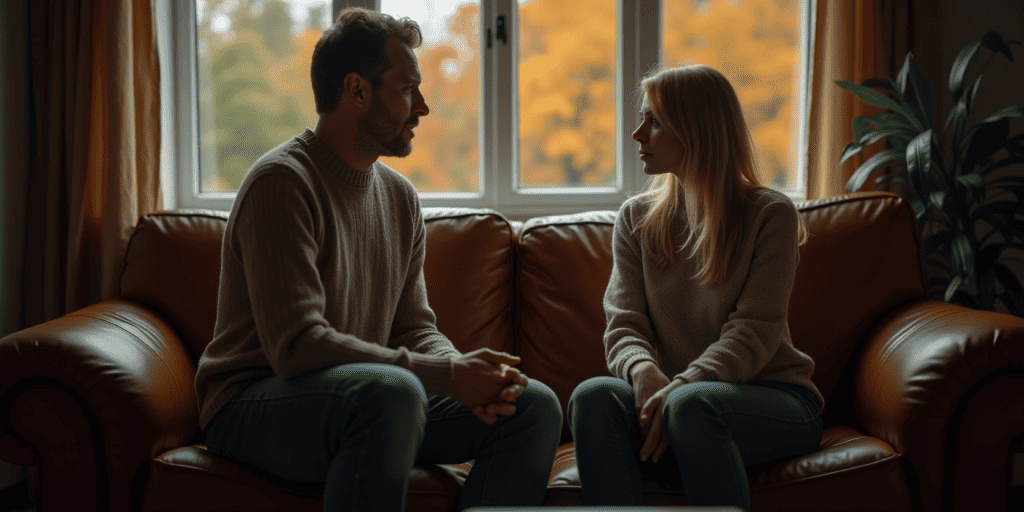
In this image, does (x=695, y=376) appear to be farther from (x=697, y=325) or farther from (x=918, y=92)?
(x=918, y=92)

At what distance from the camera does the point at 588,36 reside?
264 cm

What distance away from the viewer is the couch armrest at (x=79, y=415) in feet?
4.58

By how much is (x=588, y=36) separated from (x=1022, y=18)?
1439 millimetres

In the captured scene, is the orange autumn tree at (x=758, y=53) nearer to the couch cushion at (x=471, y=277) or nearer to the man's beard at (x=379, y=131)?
the couch cushion at (x=471, y=277)

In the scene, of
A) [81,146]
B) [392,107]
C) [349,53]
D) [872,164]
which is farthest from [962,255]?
[81,146]

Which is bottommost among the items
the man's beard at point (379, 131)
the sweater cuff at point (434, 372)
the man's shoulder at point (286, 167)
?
the sweater cuff at point (434, 372)

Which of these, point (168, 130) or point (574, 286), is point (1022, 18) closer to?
point (574, 286)

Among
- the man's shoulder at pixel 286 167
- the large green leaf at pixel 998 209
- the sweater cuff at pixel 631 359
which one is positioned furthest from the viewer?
the large green leaf at pixel 998 209

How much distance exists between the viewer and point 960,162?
84.2 inches

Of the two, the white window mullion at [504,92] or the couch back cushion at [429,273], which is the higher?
the white window mullion at [504,92]

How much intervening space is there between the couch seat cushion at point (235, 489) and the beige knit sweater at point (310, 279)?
105mm

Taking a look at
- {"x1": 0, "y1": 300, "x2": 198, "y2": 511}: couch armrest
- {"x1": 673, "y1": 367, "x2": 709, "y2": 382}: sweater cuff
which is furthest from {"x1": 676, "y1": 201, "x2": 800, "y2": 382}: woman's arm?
{"x1": 0, "y1": 300, "x2": 198, "y2": 511}: couch armrest

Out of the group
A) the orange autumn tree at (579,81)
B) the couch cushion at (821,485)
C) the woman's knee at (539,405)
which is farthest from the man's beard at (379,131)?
the orange autumn tree at (579,81)

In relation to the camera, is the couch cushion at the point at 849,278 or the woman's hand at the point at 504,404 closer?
the woman's hand at the point at 504,404
